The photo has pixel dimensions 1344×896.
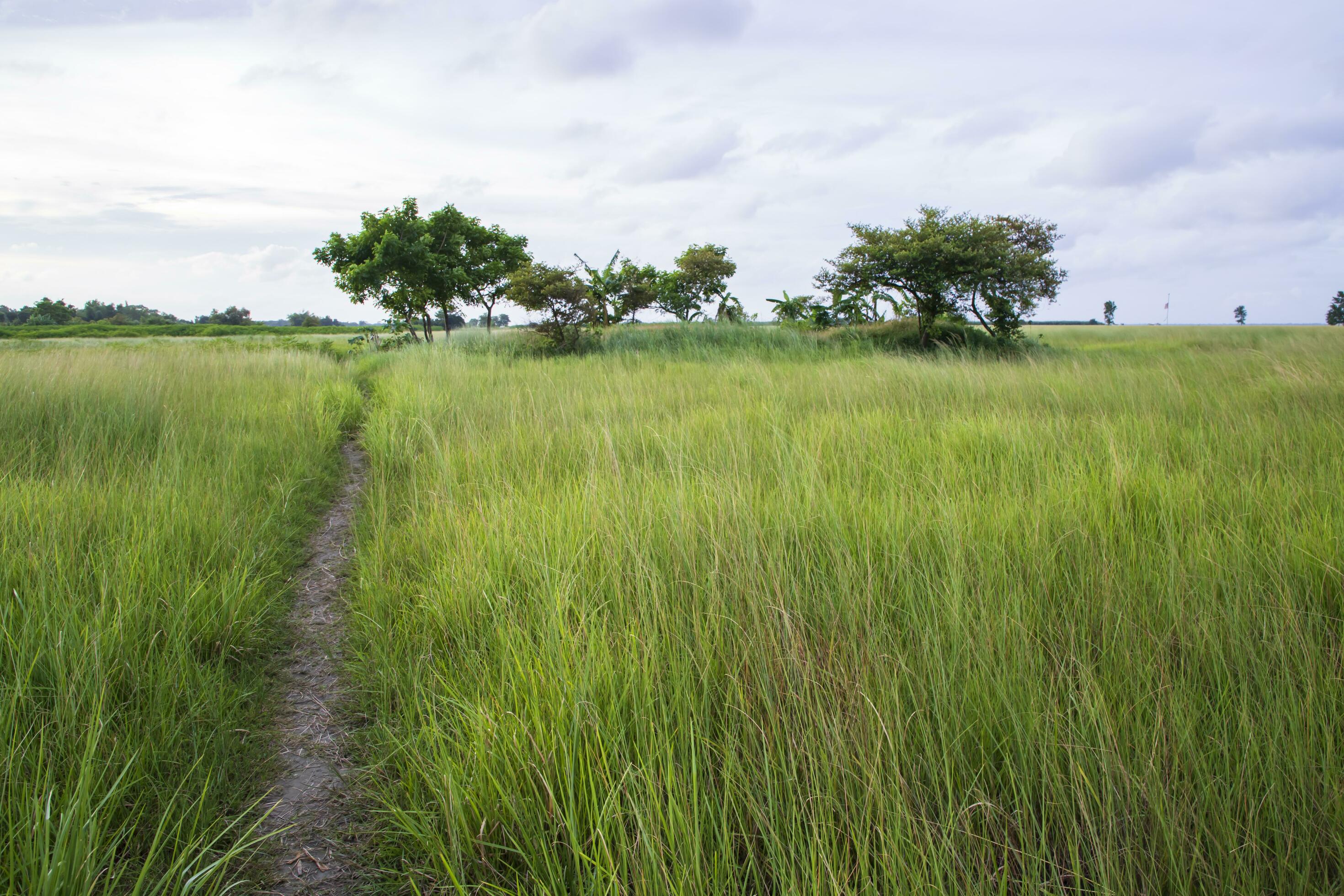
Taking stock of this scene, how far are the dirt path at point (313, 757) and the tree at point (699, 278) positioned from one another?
2071 cm

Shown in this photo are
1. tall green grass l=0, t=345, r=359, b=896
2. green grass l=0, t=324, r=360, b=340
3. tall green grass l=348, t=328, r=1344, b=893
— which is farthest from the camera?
green grass l=0, t=324, r=360, b=340

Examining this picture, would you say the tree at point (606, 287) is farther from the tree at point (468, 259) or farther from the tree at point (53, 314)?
the tree at point (53, 314)

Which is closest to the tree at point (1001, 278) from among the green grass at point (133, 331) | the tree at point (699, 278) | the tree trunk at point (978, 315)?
the tree trunk at point (978, 315)

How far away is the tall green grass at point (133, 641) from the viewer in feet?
4.33

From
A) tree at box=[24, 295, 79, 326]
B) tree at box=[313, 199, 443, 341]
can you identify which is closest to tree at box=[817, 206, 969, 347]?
tree at box=[313, 199, 443, 341]

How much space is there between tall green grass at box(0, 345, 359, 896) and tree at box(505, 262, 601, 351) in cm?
987

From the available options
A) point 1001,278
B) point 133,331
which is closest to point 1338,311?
point 1001,278

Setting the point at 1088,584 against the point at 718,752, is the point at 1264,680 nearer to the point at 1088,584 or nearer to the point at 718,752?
the point at 1088,584

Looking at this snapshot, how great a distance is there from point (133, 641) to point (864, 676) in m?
2.39

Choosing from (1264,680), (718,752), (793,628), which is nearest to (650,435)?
(793,628)

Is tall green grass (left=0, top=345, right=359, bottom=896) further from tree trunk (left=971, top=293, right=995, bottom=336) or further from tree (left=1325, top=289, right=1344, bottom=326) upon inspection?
tree (left=1325, top=289, right=1344, bottom=326)

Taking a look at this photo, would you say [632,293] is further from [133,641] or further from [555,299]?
[133,641]

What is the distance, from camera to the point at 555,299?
551 inches

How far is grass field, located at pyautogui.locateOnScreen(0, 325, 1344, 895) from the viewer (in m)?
1.17
